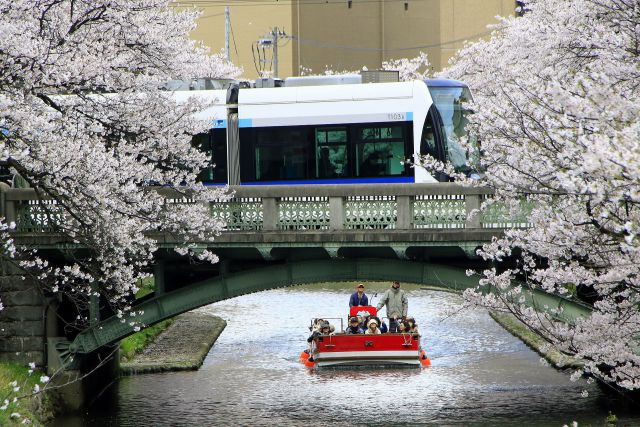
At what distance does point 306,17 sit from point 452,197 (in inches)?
2208

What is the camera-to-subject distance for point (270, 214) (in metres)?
24.2

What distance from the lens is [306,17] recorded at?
78.2 metres

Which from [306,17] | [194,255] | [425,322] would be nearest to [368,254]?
[194,255]

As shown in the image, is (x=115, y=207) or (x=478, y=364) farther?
(x=478, y=364)

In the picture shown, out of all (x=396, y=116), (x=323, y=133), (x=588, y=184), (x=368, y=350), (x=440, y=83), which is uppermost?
(x=440, y=83)

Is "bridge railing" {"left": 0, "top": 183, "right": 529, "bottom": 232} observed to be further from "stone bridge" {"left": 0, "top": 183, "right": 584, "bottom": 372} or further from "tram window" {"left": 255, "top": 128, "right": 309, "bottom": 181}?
"tram window" {"left": 255, "top": 128, "right": 309, "bottom": 181}

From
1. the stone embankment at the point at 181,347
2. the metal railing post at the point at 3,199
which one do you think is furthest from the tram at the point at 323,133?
the stone embankment at the point at 181,347

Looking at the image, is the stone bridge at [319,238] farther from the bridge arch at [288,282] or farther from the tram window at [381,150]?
the tram window at [381,150]

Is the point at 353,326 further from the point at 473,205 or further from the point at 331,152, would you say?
the point at 473,205

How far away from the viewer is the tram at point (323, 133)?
1140 inches

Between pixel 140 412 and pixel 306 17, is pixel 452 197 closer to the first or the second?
pixel 140 412

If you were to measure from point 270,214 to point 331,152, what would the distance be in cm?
532

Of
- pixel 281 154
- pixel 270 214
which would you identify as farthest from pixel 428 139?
pixel 270 214

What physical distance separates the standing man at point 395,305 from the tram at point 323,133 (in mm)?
3068
